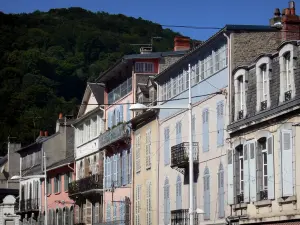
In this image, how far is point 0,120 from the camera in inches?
5113

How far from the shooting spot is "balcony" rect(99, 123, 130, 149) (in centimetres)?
5853

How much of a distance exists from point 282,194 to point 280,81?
13.3 ft

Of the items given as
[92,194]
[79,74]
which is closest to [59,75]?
[79,74]

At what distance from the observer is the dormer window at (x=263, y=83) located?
1437 inches

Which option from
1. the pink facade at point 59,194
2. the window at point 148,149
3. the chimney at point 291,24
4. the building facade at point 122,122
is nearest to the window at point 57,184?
the pink facade at point 59,194

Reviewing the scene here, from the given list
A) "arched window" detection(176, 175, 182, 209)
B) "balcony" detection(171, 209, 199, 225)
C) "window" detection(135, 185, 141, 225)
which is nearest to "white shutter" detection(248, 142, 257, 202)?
"balcony" detection(171, 209, 199, 225)

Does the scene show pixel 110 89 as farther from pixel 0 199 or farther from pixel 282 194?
pixel 0 199

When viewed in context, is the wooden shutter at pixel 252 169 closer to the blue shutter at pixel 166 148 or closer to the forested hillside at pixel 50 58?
the blue shutter at pixel 166 148

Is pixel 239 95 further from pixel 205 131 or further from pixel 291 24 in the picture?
pixel 205 131

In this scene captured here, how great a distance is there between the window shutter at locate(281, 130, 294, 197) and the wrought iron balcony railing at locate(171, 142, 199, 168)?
10291 mm

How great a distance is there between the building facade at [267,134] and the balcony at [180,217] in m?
5.16

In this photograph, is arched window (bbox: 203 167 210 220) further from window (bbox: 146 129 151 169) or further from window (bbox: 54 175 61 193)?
window (bbox: 54 175 61 193)

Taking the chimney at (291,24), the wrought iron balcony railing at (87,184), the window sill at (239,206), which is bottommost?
the window sill at (239,206)

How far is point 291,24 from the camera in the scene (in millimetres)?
40344
